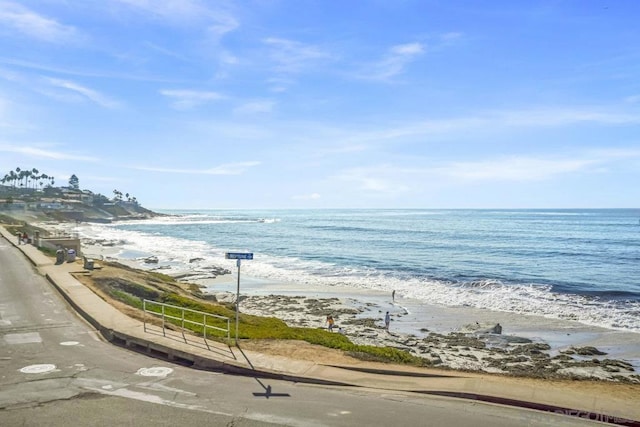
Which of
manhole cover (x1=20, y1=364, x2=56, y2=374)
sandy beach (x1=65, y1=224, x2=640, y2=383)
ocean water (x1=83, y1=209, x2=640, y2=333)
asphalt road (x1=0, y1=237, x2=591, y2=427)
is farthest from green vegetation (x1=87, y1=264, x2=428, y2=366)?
ocean water (x1=83, y1=209, x2=640, y2=333)

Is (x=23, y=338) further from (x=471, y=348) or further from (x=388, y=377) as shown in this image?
(x=471, y=348)

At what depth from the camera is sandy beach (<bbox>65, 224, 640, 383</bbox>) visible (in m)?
19.7

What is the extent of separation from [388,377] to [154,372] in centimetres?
550

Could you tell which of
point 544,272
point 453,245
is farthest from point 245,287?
point 453,245

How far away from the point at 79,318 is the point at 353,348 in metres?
9.54

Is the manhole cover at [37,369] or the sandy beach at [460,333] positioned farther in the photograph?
the sandy beach at [460,333]

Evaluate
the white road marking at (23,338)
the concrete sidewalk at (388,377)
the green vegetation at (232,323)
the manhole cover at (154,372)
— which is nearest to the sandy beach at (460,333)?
the green vegetation at (232,323)

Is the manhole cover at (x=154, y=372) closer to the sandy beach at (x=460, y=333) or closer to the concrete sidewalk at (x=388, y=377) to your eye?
the concrete sidewalk at (x=388, y=377)

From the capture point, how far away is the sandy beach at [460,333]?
1970cm

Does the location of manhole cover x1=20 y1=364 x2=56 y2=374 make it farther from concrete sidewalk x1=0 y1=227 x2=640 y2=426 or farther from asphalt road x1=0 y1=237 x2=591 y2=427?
concrete sidewalk x1=0 y1=227 x2=640 y2=426

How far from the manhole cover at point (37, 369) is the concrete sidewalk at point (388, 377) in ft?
8.10

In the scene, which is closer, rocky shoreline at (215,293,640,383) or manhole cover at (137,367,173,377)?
manhole cover at (137,367,173,377)

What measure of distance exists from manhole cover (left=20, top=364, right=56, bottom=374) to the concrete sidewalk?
97.2 inches

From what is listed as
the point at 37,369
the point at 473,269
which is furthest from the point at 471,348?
the point at 473,269
